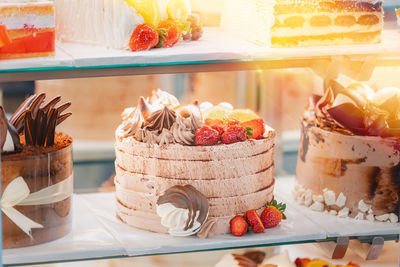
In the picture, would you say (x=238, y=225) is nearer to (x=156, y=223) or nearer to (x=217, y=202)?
(x=217, y=202)

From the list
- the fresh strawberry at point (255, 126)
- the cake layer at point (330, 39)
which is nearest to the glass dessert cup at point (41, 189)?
the fresh strawberry at point (255, 126)

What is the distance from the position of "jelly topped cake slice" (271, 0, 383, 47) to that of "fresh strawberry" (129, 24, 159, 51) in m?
0.34

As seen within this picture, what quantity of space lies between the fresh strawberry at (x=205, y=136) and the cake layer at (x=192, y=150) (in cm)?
1

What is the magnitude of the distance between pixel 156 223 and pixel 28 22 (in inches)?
27.3

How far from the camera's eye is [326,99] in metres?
2.17

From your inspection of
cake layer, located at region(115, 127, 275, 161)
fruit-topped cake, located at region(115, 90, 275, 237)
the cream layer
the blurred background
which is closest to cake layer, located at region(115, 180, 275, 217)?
fruit-topped cake, located at region(115, 90, 275, 237)

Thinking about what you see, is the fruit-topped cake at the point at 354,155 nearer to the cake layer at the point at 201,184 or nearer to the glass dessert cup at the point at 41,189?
the cake layer at the point at 201,184

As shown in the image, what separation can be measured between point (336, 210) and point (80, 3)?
1030 mm

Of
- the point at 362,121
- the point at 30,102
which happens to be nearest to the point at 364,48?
the point at 362,121

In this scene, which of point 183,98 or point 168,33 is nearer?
point 168,33

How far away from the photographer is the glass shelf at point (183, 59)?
1585 millimetres

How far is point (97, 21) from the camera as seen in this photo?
5.95 ft

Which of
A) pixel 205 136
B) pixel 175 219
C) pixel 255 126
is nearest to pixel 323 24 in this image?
pixel 255 126

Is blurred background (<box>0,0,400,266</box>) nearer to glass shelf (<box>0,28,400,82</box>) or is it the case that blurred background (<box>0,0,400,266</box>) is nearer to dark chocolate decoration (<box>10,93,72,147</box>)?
dark chocolate decoration (<box>10,93,72,147</box>)
